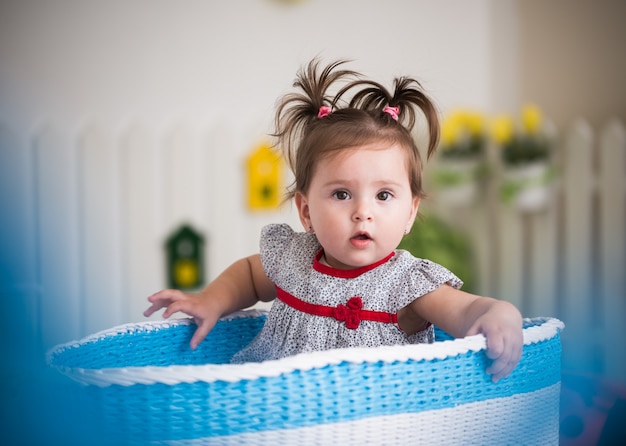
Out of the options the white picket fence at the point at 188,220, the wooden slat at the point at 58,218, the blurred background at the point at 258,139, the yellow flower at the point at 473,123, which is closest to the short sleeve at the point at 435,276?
the blurred background at the point at 258,139

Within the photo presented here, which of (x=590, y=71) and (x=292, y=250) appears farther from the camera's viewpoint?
(x=590, y=71)

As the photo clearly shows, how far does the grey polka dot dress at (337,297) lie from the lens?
969 millimetres

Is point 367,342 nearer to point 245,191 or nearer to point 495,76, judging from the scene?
point 245,191

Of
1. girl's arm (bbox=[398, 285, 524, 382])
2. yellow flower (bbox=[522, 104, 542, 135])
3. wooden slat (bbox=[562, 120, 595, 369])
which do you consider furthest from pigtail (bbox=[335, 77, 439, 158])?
wooden slat (bbox=[562, 120, 595, 369])

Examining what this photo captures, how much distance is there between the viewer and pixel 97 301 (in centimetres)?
234

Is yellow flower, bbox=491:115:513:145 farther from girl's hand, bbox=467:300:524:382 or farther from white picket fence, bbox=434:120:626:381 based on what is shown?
girl's hand, bbox=467:300:524:382

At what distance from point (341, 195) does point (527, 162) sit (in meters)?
1.75

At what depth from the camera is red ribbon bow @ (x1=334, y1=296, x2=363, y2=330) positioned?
3.18ft

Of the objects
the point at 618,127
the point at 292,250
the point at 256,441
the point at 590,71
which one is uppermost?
the point at 590,71

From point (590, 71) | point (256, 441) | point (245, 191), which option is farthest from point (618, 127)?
point (256, 441)

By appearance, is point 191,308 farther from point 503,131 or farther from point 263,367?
point 503,131

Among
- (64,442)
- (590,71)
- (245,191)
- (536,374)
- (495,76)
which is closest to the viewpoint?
(64,442)

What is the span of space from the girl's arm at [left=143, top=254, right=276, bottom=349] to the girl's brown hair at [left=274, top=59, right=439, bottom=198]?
15 cm

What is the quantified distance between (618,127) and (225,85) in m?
1.31
